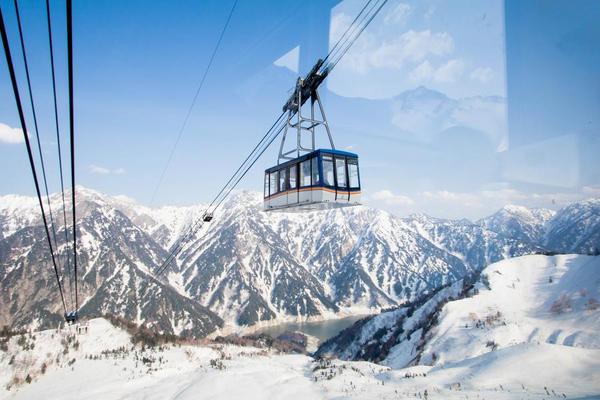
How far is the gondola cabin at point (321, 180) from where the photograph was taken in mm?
16422

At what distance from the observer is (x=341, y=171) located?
56.3 ft

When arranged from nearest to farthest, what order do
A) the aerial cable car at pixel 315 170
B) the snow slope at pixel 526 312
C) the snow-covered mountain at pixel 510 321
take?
the aerial cable car at pixel 315 170 < the snow-covered mountain at pixel 510 321 < the snow slope at pixel 526 312

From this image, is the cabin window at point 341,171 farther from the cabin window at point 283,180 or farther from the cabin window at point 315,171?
the cabin window at point 283,180

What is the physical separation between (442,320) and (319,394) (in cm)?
6062

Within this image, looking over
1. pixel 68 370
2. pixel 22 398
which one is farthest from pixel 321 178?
pixel 68 370

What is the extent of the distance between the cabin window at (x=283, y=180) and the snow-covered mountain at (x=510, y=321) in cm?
1578

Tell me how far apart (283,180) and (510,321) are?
62.7 metres

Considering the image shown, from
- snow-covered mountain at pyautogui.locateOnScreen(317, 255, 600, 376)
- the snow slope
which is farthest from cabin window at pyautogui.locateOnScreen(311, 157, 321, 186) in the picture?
the snow slope

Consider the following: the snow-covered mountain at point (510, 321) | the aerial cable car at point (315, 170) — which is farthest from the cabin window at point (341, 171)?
the snow-covered mountain at point (510, 321)

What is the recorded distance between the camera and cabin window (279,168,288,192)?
61.8 feet

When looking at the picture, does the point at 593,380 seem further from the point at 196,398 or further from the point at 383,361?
the point at 383,361

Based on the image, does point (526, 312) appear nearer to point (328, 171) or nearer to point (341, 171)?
point (341, 171)

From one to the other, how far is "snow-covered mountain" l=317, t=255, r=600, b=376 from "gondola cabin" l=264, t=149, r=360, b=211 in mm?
14270

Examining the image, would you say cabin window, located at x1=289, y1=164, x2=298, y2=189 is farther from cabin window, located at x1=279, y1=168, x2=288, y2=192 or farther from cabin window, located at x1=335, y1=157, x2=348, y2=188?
cabin window, located at x1=335, y1=157, x2=348, y2=188
